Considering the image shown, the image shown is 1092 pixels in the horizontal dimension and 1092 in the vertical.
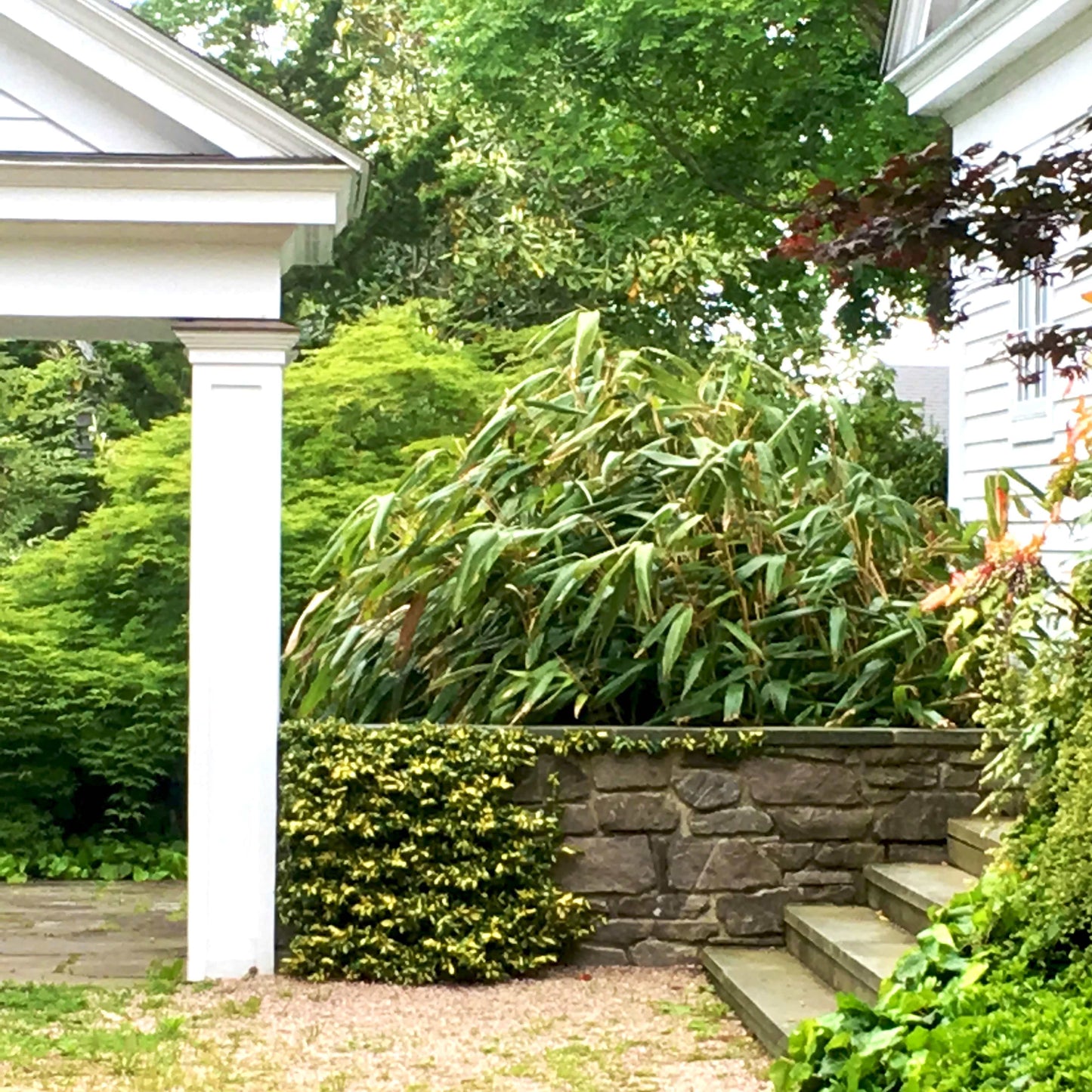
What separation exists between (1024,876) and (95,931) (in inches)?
180

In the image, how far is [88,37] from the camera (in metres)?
6.45

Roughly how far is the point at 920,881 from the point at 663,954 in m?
1.12

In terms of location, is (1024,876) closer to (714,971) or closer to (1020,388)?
(714,971)

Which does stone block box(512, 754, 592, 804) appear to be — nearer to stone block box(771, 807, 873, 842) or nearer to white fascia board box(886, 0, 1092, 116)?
stone block box(771, 807, 873, 842)

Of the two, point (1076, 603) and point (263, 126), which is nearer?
point (1076, 603)

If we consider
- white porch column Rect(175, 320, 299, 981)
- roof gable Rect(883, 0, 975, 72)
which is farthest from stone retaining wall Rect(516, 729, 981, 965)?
roof gable Rect(883, 0, 975, 72)

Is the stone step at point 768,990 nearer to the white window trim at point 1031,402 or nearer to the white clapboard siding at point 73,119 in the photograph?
the white window trim at point 1031,402

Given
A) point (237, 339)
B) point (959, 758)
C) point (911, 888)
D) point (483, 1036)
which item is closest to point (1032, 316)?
point (959, 758)

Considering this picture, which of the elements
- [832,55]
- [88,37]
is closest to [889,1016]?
[88,37]

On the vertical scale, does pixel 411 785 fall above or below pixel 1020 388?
below

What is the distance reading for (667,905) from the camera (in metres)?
6.69

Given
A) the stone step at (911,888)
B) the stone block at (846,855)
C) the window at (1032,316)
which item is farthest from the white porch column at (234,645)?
the window at (1032,316)

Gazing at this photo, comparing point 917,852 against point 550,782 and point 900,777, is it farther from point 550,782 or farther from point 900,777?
point 550,782

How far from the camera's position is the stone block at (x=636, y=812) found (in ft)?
21.9
